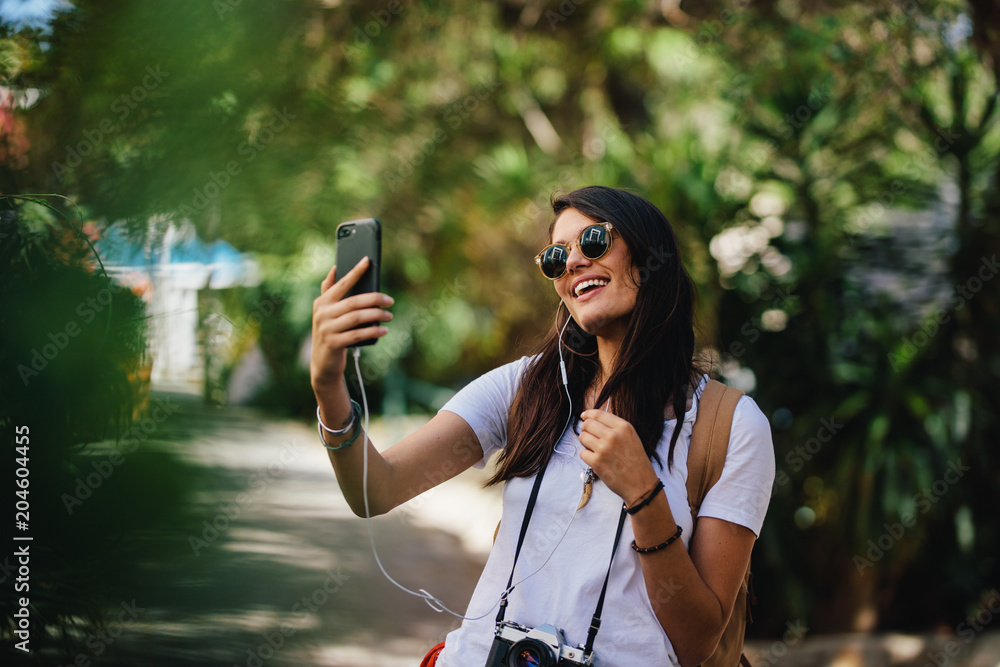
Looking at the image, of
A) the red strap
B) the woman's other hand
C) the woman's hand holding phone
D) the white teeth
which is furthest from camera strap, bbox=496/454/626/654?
the woman's hand holding phone

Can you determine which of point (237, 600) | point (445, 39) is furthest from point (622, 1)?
point (237, 600)

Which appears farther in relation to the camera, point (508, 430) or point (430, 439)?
point (508, 430)

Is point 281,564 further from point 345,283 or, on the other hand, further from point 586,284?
point 345,283

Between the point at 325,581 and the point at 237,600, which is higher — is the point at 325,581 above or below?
below

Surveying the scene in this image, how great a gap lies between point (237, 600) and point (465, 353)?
36.3 feet

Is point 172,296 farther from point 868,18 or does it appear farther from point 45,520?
point 868,18

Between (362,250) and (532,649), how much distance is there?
2.77 ft

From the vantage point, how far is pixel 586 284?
5.86ft

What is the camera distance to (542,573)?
64.1 inches

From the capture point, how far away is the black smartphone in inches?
55.6

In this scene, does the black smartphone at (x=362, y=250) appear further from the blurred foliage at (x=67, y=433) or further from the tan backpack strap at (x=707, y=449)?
the blurred foliage at (x=67, y=433)

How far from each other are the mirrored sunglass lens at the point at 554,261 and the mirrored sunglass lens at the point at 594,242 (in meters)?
0.06

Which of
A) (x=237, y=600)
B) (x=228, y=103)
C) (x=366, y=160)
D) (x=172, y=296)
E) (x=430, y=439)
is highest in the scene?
(x=366, y=160)

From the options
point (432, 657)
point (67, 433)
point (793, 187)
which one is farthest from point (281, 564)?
point (793, 187)
